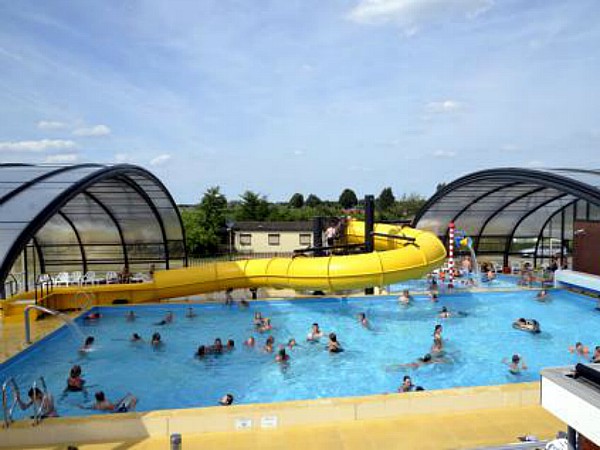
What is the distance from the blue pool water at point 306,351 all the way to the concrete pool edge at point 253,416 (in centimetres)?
205

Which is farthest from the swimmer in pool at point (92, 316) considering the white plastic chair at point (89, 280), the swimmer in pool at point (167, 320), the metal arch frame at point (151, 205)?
the metal arch frame at point (151, 205)

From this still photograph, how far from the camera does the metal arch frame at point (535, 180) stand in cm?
1236

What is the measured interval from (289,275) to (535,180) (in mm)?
8310

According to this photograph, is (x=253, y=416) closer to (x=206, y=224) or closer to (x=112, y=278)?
(x=112, y=278)

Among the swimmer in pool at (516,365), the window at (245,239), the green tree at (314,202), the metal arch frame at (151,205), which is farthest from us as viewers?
the green tree at (314,202)

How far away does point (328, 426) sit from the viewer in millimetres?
6871

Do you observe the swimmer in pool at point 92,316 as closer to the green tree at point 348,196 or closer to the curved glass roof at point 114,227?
the curved glass roof at point 114,227

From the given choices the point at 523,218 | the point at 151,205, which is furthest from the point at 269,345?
the point at 523,218

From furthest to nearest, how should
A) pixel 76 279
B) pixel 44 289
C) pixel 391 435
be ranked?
pixel 76 279 → pixel 44 289 → pixel 391 435

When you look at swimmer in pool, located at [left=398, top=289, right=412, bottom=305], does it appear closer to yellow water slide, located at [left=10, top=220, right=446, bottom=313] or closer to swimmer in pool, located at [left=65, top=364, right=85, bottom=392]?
yellow water slide, located at [left=10, top=220, right=446, bottom=313]

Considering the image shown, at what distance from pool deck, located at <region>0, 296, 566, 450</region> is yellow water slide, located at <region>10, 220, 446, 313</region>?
5.36 m

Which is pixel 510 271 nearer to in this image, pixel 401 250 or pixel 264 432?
pixel 401 250

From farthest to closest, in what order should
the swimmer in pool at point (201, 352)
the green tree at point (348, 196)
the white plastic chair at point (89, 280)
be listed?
the green tree at point (348, 196), the white plastic chair at point (89, 280), the swimmer in pool at point (201, 352)

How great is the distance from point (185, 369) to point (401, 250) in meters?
6.77
